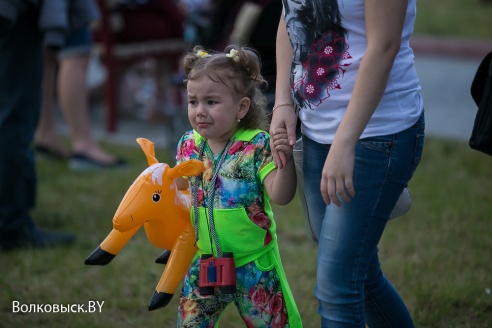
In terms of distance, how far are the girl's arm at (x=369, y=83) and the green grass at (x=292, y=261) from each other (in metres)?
1.41

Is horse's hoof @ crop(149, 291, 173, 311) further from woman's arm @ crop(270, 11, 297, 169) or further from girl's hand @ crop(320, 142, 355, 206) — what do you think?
girl's hand @ crop(320, 142, 355, 206)

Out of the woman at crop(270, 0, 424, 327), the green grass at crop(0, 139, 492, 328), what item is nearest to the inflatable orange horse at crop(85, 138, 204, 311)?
the woman at crop(270, 0, 424, 327)

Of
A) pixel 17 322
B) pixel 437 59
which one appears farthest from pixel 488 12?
pixel 17 322

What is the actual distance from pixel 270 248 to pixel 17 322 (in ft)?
4.61

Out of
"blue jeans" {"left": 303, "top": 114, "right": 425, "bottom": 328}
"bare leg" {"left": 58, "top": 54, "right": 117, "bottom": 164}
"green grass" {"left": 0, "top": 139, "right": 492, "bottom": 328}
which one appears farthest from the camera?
"bare leg" {"left": 58, "top": 54, "right": 117, "bottom": 164}

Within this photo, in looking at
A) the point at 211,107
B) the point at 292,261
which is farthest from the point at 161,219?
the point at 292,261

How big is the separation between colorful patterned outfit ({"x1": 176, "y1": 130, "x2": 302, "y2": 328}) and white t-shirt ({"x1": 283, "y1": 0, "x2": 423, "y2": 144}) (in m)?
0.26

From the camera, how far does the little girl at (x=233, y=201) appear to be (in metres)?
2.46

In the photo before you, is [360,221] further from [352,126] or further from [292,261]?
[292,261]

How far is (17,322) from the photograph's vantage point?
3344mm

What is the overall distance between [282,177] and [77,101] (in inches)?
153

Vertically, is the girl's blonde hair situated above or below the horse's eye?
above

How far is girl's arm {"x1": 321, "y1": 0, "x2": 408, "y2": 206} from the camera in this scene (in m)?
2.05

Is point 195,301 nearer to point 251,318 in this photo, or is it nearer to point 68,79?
point 251,318
